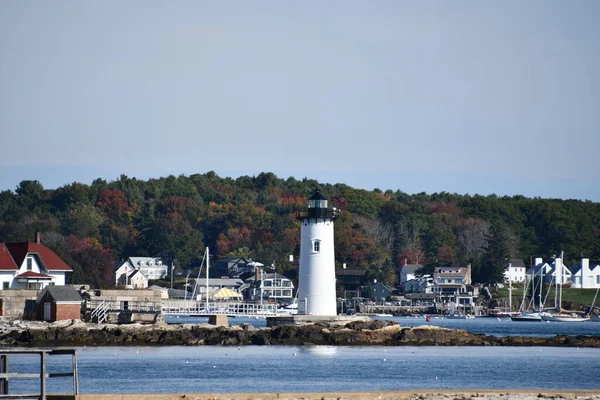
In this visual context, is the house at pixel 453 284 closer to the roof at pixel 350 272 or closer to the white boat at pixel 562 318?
the roof at pixel 350 272

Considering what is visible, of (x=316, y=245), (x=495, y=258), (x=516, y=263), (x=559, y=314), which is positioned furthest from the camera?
(x=516, y=263)

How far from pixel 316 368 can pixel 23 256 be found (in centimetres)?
2558

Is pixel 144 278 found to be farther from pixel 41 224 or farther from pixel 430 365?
pixel 430 365

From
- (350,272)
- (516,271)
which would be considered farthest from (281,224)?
(516,271)

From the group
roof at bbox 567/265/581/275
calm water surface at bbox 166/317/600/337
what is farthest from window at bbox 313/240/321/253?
roof at bbox 567/265/581/275

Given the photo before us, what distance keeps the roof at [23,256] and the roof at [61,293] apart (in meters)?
8.04

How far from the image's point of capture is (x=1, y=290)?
60.4m

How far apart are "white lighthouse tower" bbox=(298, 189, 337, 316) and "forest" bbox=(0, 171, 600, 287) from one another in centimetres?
6671

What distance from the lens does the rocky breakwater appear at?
173 ft

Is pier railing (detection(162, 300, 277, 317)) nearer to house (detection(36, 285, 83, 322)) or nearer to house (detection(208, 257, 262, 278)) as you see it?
house (detection(36, 285, 83, 322))

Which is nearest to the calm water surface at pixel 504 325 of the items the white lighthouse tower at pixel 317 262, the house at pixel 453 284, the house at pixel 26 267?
the house at pixel 453 284

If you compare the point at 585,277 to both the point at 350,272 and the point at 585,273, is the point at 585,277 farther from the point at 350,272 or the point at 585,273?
the point at 350,272

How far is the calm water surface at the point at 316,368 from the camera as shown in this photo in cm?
3781

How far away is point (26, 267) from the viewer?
6462 centimetres
